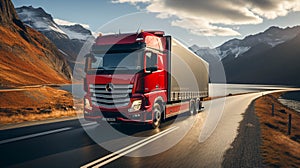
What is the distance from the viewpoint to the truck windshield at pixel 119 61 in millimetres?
9641

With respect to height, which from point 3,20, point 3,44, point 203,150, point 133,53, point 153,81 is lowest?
point 203,150

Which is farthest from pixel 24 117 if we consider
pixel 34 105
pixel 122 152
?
pixel 34 105

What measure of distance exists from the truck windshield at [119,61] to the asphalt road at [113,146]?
8.50 ft

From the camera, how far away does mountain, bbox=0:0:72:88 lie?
6037 cm

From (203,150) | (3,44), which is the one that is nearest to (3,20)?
(3,44)

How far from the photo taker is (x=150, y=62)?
998 cm

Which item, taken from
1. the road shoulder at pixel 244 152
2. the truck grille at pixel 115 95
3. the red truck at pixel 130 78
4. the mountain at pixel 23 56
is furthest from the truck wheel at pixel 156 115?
the mountain at pixel 23 56

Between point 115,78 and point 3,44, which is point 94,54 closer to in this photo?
point 115,78

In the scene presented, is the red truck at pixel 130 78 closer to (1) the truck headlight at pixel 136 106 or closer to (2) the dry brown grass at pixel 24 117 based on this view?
(1) the truck headlight at pixel 136 106

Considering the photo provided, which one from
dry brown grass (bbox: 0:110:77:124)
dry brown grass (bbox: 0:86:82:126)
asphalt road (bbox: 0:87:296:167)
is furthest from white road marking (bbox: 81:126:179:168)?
dry brown grass (bbox: 0:86:82:126)

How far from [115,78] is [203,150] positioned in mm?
4070

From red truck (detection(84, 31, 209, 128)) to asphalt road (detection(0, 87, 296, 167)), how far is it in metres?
0.85

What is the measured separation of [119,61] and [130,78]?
0.92 metres

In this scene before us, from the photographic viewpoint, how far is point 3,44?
224ft
